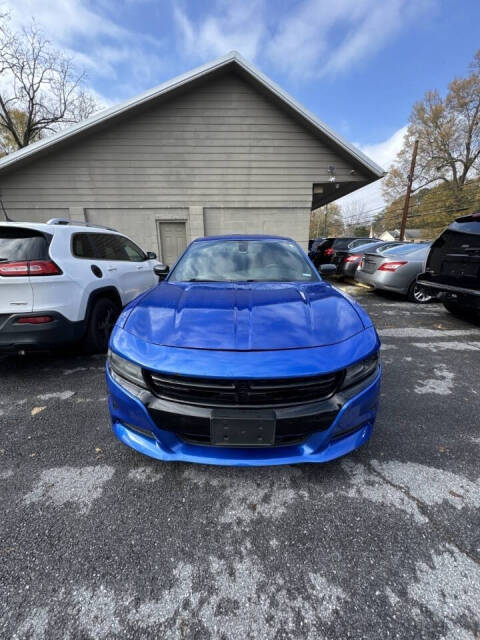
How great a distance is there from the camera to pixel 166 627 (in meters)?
1.03

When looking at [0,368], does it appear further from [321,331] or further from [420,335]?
[420,335]

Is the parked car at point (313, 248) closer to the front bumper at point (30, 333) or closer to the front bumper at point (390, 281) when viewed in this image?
the front bumper at point (390, 281)

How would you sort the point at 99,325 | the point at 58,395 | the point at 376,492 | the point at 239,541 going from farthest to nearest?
the point at 99,325 < the point at 58,395 < the point at 376,492 < the point at 239,541

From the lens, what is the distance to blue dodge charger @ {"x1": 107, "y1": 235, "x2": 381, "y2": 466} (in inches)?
53.9

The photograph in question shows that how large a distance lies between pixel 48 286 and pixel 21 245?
461 mm

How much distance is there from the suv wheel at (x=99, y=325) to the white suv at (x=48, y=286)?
0.01 metres

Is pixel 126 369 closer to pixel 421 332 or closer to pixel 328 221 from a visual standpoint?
pixel 421 332

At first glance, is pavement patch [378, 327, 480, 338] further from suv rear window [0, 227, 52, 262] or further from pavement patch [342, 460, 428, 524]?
suv rear window [0, 227, 52, 262]

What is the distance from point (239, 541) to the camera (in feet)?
4.40

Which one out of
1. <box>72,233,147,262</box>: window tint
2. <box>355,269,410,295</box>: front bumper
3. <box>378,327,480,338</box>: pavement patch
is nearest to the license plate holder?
<box>72,233,147,262</box>: window tint

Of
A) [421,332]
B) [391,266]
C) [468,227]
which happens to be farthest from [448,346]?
[391,266]

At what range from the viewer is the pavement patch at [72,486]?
1.57 metres

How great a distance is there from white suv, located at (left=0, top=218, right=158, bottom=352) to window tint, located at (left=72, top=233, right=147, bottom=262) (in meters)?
0.01

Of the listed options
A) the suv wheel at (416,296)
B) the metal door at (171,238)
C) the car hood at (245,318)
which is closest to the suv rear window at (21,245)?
the car hood at (245,318)
